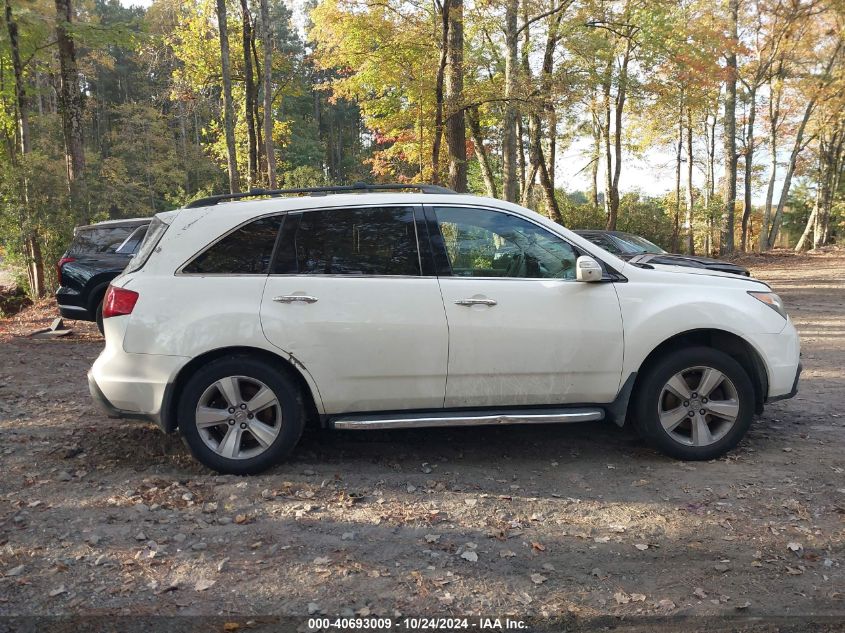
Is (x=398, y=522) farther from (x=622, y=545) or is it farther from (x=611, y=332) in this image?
(x=611, y=332)

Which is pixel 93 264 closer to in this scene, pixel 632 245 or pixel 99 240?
pixel 99 240

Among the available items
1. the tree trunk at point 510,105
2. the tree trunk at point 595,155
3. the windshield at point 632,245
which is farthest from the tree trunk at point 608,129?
the windshield at point 632,245

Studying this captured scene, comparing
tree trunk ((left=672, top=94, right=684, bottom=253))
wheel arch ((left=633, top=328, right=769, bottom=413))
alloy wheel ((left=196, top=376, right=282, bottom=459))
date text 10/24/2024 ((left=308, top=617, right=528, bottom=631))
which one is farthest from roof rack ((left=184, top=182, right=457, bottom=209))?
tree trunk ((left=672, top=94, right=684, bottom=253))

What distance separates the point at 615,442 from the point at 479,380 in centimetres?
146

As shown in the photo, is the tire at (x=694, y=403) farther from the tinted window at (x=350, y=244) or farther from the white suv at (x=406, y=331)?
the tinted window at (x=350, y=244)

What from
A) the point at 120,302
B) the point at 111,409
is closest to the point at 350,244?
the point at 120,302

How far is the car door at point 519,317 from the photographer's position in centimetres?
425

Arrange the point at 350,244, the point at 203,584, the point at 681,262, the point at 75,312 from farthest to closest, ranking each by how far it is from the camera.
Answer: the point at 75,312, the point at 681,262, the point at 350,244, the point at 203,584

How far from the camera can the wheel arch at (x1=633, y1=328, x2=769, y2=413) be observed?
4.49m

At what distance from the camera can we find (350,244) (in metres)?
4.38

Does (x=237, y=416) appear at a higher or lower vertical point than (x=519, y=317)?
lower

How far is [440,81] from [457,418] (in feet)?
40.4

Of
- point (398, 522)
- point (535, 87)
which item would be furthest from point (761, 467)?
point (535, 87)

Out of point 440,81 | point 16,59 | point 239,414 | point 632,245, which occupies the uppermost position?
point 16,59
